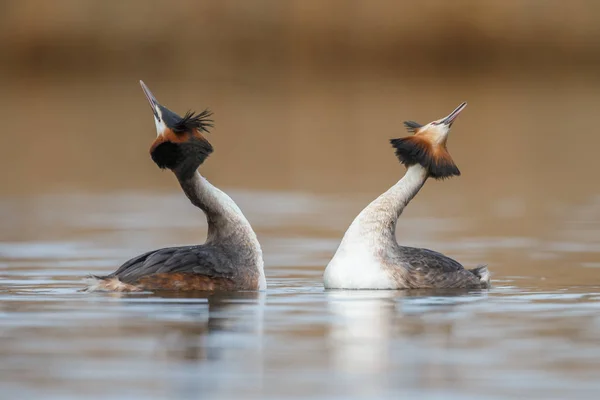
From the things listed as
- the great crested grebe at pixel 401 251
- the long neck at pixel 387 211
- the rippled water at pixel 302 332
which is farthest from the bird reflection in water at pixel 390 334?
the long neck at pixel 387 211

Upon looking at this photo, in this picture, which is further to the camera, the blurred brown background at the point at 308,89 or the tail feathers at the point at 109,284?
the blurred brown background at the point at 308,89

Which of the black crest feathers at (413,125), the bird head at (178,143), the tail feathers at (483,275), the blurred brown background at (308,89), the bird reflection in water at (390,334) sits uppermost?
the blurred brown background at (308,89)

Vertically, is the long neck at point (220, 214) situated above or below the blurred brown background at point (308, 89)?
below

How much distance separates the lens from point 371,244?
14.6m

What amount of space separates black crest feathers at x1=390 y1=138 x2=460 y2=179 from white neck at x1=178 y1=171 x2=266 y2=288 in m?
1.43

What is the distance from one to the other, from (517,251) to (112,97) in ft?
131

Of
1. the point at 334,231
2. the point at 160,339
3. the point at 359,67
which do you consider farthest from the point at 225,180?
the point at 359,67

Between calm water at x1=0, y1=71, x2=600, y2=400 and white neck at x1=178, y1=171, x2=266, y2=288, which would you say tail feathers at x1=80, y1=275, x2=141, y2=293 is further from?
white neck at x1=178, y1=171, x2=266, y2=288

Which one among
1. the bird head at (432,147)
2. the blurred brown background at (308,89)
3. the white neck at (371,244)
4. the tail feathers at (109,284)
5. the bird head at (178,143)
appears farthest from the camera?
the blurred brown background at (308,89)

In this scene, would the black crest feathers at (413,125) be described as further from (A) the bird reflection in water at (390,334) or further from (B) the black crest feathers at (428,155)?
(A) the bird reflection in water at (390,334)

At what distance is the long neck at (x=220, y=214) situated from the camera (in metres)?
14.4

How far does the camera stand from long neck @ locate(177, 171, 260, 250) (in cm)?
1444

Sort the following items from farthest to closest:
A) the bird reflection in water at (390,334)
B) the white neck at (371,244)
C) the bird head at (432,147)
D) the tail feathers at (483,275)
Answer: the bird head at (432,147) < the tail feathers at (483,275) < the white neck at (371,244) < the bird reflection in water at (390,334)

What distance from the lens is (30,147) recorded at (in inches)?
1359
